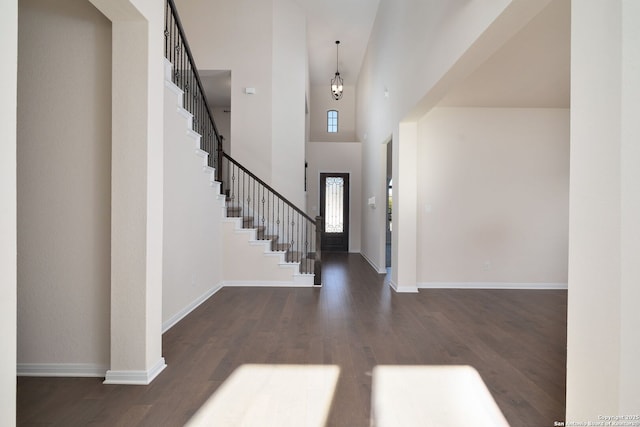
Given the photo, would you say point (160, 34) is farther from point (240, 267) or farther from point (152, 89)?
point (240, 267)

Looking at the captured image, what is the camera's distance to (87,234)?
2602 mm

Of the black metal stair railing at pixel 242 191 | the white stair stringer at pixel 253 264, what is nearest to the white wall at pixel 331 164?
the black metal stair railing at pixel 242 191

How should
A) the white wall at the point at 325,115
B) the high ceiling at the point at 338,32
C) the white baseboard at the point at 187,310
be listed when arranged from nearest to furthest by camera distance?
1. the white baseboard at the point at 187,310
2. the high ceiling at the point at 338,32
3. the white wall at the point at 325,115

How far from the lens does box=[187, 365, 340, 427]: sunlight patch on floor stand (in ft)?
6.79

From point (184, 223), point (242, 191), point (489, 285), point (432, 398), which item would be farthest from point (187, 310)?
point (489, 285)

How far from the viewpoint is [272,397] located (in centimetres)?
233

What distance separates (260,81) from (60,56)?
16.0 feet

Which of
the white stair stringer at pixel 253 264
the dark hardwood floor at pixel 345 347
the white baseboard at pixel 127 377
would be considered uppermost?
the white stair stringer at pixel 253 264

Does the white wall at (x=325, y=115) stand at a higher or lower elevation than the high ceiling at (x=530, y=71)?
higher

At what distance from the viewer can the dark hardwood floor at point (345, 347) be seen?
219 centimetres

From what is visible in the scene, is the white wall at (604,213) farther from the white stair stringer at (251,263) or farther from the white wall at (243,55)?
the white wall at (243,55)

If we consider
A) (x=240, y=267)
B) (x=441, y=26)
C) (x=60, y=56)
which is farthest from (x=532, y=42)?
(x=240, y=267)

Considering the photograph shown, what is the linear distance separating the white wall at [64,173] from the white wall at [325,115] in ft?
30.5
